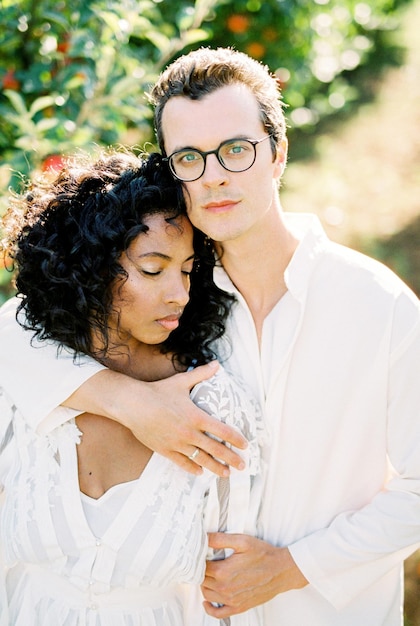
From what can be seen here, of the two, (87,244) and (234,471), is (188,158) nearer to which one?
(87,244)

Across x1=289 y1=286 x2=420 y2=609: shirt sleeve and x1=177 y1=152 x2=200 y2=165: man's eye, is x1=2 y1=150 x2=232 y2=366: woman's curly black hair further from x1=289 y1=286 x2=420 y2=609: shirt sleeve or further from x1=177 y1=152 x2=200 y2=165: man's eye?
x1=289 y1=286 x2=420 y2=609: shirt sleeve

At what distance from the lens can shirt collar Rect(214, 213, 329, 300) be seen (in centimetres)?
212

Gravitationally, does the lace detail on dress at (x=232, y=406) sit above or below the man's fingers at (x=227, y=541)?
above

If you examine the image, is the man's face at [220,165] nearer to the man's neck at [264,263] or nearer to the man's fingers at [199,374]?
the man's neck at [264,263]

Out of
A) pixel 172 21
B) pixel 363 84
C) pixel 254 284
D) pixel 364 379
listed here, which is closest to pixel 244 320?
pixel 254 284

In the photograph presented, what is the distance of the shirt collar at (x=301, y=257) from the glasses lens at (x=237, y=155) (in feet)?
0.88

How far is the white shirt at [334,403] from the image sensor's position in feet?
6.74

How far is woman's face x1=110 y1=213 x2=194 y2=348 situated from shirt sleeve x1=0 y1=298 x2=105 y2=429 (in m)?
0.17

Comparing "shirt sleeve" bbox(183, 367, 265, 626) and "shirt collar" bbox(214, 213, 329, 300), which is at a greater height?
"shirt collar" bbox(214, 213, 329, 300)

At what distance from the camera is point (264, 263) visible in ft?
7.30

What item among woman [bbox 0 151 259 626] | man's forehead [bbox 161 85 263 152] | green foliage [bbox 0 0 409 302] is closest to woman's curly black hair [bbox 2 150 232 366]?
woman [bbox 0 151 259 626]

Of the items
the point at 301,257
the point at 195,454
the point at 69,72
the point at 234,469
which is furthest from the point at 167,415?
the point at 69,72

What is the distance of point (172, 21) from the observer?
3963 millimetres

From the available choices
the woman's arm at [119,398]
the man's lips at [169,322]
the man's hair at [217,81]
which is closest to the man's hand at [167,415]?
the woman's arm at [119,398]
